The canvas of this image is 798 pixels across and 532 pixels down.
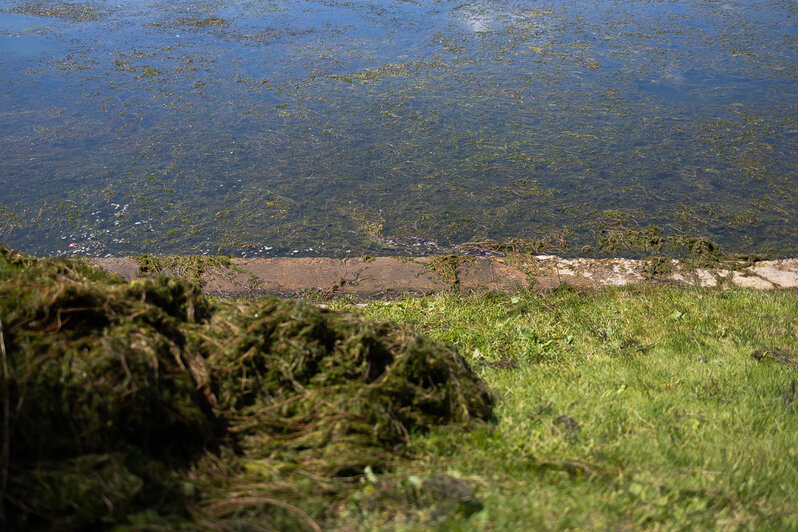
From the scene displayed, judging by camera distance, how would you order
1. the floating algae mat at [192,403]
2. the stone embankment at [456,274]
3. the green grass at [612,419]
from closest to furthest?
the floating algae mat at [192,403], the green grass at [612,419], the stone embankment at [456,274]

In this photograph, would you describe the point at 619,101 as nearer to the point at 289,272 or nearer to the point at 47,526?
the point at 289,272

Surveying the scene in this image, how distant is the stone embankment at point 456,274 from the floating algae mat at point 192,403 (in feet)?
8.54

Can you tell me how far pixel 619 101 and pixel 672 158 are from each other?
2.25 metres

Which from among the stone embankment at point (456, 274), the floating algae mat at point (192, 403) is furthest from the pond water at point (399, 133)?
the floating algae mat at point (192, 403)

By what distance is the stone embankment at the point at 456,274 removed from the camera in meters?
6.67

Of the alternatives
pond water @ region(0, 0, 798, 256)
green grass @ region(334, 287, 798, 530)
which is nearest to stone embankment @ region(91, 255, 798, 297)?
green grass @ region(334, 287, 798, 530)

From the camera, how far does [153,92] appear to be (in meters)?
11.8

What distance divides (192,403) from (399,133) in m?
7.76

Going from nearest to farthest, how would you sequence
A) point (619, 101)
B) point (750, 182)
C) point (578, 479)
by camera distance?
point (578, 479) → point (750, 182) → point (619, 101)

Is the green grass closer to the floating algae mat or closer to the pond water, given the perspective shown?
the floating algae mat

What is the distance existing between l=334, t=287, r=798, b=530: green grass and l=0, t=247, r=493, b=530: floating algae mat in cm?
26

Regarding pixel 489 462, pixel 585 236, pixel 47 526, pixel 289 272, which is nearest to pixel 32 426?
pixel 47 526

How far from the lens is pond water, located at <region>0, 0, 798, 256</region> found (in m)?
8.06

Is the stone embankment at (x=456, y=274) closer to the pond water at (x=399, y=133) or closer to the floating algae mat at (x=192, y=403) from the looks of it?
the pond water at (x=399, y=133)
